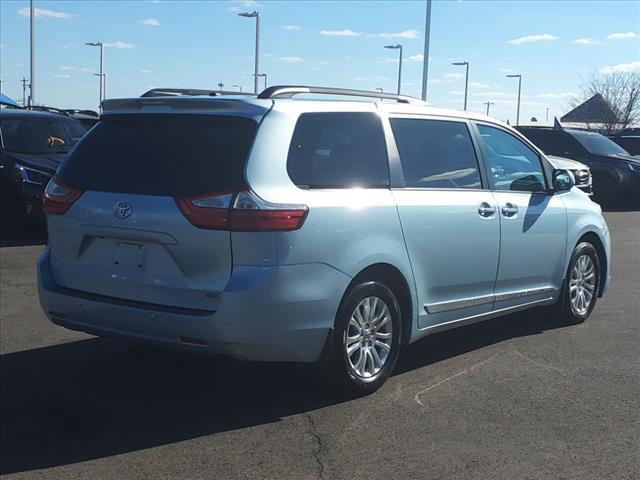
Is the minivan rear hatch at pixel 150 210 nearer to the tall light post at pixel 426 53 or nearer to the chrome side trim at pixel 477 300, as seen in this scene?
the chrome side trim at pixel 477 300

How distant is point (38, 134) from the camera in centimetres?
1198

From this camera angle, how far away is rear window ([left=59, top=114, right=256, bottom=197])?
454 centimetres

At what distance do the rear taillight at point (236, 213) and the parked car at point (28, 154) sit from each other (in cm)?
710

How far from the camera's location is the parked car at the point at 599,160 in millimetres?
18141

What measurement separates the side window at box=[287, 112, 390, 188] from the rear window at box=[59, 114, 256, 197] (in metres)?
0.34

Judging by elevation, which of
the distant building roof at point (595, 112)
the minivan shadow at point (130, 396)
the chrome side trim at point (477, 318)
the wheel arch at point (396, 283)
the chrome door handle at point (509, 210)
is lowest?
the minivan shadow at point (130, 396)

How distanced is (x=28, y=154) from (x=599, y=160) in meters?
12.1

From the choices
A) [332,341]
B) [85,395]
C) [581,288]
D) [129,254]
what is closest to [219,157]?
[129,254]

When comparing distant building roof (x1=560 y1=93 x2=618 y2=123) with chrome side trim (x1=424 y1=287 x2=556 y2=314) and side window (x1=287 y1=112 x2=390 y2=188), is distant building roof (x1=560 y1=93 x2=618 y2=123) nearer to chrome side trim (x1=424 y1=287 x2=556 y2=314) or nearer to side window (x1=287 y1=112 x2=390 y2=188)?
chrome side trim (x1=424 y1=287 x2=556 y2=314)

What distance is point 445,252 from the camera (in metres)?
5.54

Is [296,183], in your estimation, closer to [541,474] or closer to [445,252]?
[445,252]

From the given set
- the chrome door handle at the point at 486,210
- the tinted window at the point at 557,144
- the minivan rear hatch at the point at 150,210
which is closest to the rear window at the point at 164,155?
the minivan rear hatch at the point at 150,210

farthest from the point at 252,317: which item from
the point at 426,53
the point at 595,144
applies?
the point at 426,53

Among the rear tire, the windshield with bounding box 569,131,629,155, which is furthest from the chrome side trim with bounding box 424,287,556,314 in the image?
the windshield with bounding box 569,131,629,155
